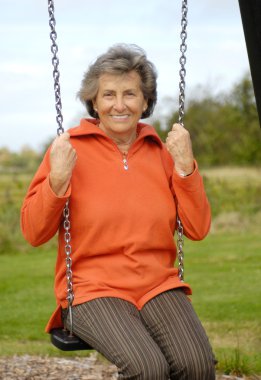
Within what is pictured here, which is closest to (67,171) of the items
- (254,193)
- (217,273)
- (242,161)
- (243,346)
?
(243,346)

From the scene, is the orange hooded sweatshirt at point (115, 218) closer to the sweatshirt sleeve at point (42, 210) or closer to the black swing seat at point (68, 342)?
the sweatshirt sleeve at point (42, 210)

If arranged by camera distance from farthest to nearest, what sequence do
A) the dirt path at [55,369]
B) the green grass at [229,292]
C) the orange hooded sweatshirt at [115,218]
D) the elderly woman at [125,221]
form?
1. the green grass at [229,292]
2. the dirt path at [55,369]
3. the orange hooded sweatshirt at [115,218]
4. the elderly woman at [125,221]

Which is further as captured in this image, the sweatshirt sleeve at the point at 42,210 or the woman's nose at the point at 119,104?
the woman's nose at the point at 119,104

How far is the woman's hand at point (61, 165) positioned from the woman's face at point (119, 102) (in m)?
0.32

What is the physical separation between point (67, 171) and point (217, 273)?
6931 mm

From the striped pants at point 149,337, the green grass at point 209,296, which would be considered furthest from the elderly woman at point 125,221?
the green grass at point 209,296

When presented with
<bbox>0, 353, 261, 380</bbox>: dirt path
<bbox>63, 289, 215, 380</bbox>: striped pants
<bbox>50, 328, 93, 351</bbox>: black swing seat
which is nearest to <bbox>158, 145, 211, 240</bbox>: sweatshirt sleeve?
Answer: <bbox>63, 289, 215, 380</bbox>: striped pants

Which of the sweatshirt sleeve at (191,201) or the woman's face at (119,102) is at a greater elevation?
the woman's face at (119,102)

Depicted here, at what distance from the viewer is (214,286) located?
383 inches

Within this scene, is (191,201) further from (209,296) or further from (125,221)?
(209,296)

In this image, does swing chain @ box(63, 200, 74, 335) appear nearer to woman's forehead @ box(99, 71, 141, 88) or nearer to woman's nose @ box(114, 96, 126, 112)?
woman's nose @ box(114, 96, 126, 112)

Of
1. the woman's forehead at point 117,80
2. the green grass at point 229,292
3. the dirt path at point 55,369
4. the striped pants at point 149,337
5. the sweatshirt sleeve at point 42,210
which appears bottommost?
the green grass at point 229,292

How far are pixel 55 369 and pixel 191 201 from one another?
6.94 feet

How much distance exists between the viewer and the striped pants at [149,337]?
3.68 meters
